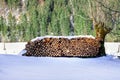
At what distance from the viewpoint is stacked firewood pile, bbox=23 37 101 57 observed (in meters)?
12.6

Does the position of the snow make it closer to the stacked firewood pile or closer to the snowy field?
the snowy field

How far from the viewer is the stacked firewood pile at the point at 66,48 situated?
12.6 m

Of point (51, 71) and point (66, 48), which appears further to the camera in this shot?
point (66, 48)

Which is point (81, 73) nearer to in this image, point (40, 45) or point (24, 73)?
point (24, 73)

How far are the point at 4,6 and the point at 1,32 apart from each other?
61.2 ft

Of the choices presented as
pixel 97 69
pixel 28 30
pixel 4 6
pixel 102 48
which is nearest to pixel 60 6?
pixel 28 30

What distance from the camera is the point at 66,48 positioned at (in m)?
12.6

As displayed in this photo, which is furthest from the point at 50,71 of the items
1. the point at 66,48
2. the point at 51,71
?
the point at 66,48

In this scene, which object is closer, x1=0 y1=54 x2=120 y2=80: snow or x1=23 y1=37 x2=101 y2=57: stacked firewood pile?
x1=0 y1=54 x2=120 y2=80: snow

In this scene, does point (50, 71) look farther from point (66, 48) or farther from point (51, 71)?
point (66, 48)

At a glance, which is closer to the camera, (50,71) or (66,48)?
(50,71)

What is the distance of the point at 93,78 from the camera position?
6.19 m

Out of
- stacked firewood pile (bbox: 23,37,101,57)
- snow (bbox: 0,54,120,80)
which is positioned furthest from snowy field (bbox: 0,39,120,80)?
stacked firewood pile (bbox: 23,37,101,57)

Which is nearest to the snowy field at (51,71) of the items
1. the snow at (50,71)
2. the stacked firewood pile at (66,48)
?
the snow at (50,71)
